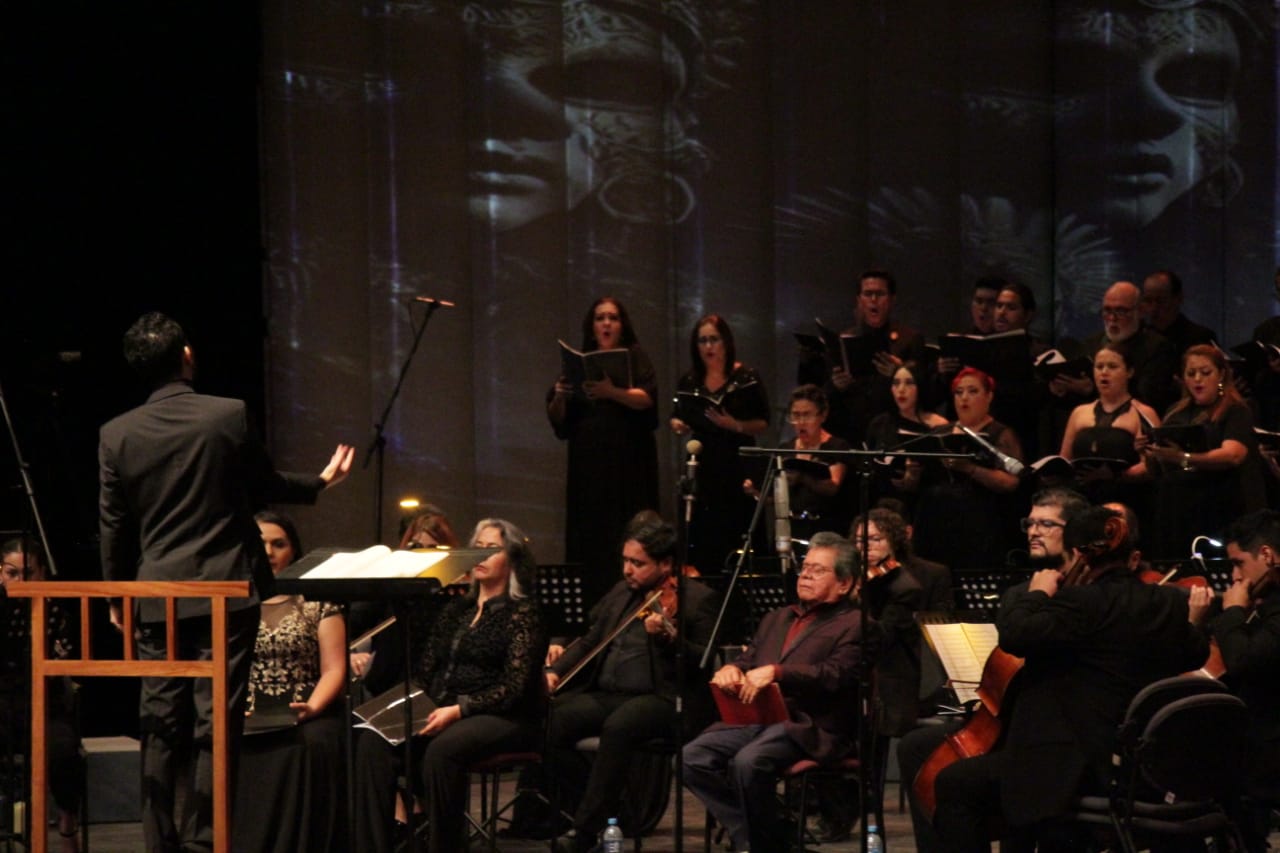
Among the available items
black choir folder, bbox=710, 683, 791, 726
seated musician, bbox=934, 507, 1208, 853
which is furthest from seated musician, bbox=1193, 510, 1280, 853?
black choir folder, bbox=710, 683, 791, 726

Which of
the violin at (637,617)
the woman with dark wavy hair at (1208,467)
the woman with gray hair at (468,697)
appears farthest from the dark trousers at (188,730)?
the woman with dark wavy hair at (1208,467)

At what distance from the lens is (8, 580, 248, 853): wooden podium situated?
14.2ft

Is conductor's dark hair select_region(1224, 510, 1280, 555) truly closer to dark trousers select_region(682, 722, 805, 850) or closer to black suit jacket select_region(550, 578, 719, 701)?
dark trousers select_region(682, 722, 805, 850)

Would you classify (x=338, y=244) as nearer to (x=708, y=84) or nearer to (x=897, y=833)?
(x=708, y=84)

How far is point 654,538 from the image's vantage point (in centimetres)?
639

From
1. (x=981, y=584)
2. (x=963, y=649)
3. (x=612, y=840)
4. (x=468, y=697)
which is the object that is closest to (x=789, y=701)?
(x=963, y=649)

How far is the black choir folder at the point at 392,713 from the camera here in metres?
5.87

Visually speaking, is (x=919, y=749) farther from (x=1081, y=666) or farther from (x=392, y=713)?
(x=392, y=713)

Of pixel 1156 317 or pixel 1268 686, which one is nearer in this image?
pixel 1268 686

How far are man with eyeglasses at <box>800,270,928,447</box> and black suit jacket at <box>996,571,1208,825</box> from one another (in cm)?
345

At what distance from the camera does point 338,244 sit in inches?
361

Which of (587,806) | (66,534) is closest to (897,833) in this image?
(587,806)

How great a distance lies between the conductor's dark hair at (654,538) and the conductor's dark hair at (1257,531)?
2.02 meters

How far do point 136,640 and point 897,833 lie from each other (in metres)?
3.01
